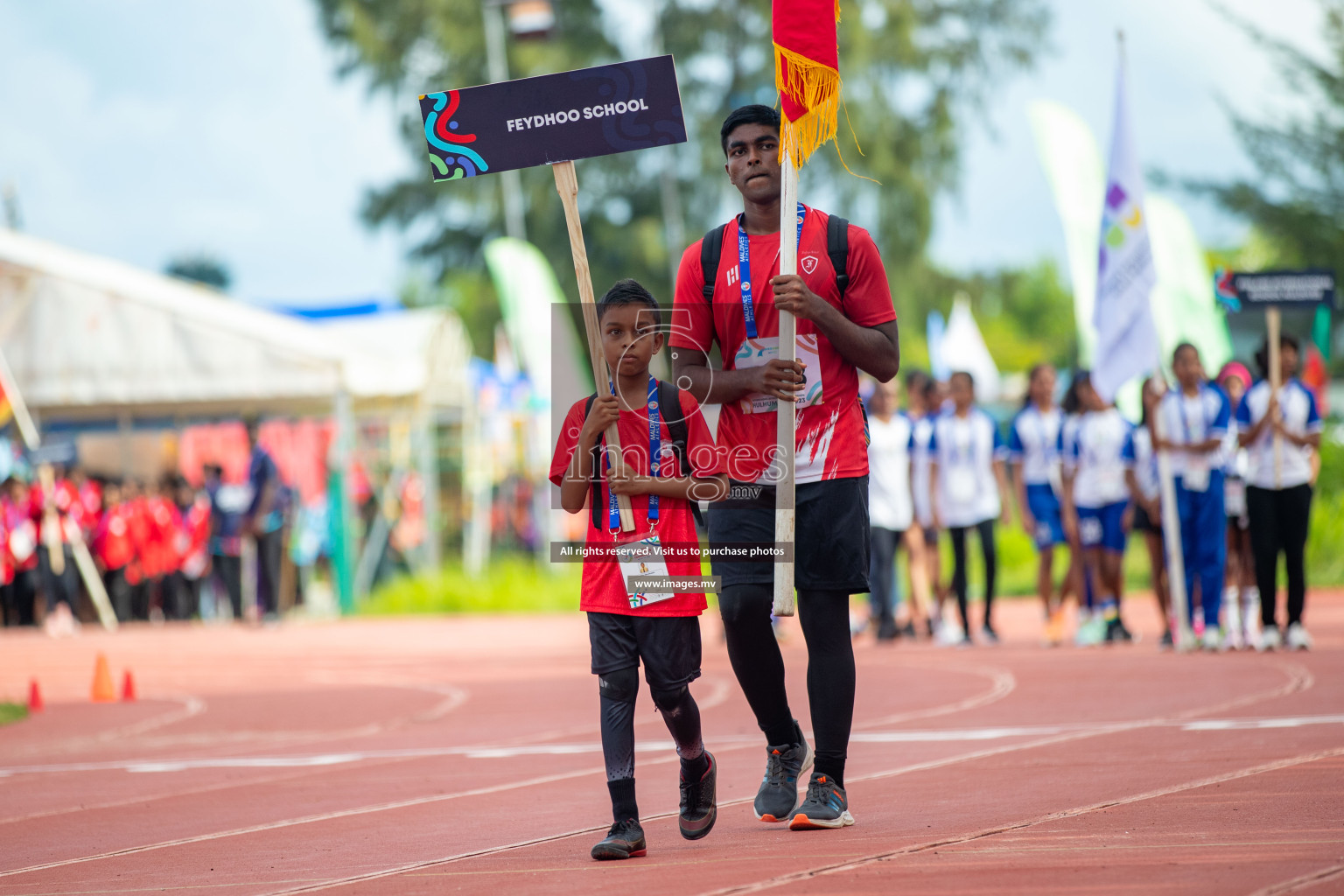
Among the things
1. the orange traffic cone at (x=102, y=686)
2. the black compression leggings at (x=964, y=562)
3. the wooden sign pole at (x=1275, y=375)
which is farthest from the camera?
the black compression leggings at (x=964, y=562)

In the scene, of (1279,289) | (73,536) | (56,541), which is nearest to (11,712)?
(1279,289)

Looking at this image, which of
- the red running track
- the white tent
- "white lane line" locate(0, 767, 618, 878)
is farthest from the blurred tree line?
"white lane line" locate(0, 767, 618, 878)

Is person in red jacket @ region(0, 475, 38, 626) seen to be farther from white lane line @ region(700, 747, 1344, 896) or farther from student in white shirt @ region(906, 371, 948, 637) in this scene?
white lane line @ region(700, 747, 1344, 896)

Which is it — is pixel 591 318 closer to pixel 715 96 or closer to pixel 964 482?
pixel 964 482

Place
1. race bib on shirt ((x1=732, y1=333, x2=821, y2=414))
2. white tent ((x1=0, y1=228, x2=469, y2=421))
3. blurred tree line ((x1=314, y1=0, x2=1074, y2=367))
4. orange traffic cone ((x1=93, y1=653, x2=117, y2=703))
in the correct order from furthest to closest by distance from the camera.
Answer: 1. blurred tree line ((x1=314, y1=0, x2=1074, y2=367))
2. white tent ((x1=0, y1=228, x2=469, y2=421))
3. orange traffic cone ((x1=93, y1=653, x2=117, y2=703))
4. race bib on shirt ((x1=732, y1=333, x2=821, y2=414))

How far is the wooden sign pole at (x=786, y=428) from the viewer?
16.6 feet

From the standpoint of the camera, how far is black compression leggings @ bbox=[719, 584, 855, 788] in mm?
5223

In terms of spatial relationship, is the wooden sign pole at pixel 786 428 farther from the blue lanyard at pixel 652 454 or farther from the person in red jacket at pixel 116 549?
the person in red jacket at pixel 116 549

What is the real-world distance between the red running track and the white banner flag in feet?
6.94

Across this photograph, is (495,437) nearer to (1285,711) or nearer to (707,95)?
(707,95)

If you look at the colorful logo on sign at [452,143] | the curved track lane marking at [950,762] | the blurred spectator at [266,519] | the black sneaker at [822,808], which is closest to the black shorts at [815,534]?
the black sneaker at [822,808]

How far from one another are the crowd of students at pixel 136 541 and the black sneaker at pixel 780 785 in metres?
16.2

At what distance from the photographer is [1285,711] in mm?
7789

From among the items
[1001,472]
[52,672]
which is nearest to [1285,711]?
[1001,472]
